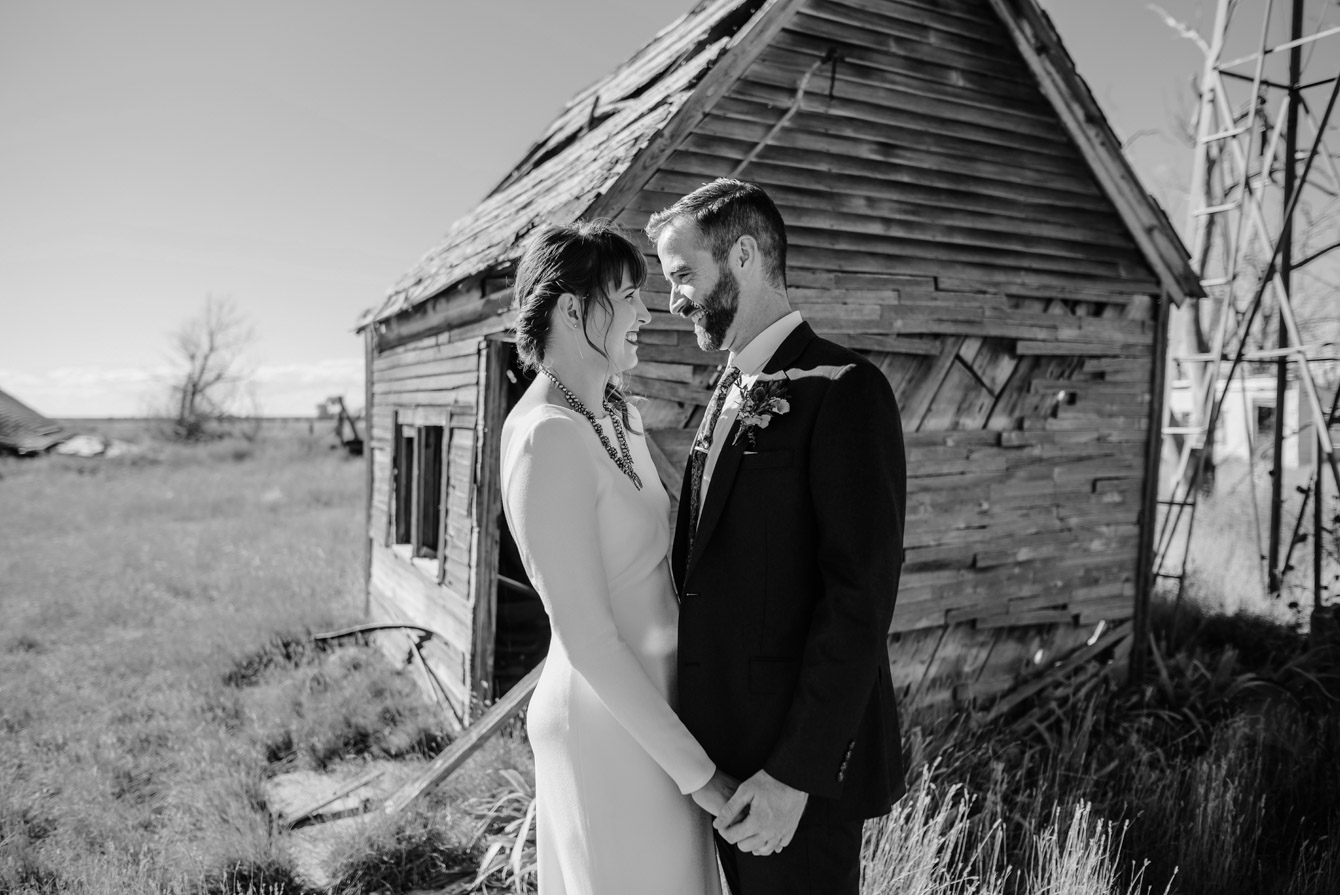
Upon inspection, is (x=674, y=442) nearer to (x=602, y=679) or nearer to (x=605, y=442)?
(x=605, y=442)

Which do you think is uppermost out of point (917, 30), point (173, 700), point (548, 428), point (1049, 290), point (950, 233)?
point (917, 30)

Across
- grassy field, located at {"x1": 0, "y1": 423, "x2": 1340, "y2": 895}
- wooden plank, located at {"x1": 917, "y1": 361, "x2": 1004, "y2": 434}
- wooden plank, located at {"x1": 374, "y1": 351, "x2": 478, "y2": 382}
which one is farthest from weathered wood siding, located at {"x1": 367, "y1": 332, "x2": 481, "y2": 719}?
wooden plank, located at {"x1": 917, "y1": 361, "x2": 1004, "y2": 434}

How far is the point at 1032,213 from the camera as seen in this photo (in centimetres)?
628

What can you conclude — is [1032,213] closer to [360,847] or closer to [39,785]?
[360,847]

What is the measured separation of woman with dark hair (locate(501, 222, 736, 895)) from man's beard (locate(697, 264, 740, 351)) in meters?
0.18

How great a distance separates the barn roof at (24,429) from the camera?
2991 centimetres

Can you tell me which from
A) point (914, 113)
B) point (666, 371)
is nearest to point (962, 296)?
point (914, 113)

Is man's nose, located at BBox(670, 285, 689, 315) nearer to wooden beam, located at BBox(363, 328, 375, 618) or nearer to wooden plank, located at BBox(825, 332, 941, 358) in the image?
wooden plank, located at BBox(825, 332, 941, 358)

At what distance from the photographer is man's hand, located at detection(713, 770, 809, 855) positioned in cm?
175

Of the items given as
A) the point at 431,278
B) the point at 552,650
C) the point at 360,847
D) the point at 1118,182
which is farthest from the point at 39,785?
the point at 1118,182

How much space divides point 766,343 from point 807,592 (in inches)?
24.5

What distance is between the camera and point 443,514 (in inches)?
265

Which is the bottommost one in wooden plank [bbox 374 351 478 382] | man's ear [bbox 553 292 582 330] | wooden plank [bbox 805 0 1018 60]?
man's ear [bbox 553 292 582 330]

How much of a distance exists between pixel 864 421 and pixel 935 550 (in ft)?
14.9
